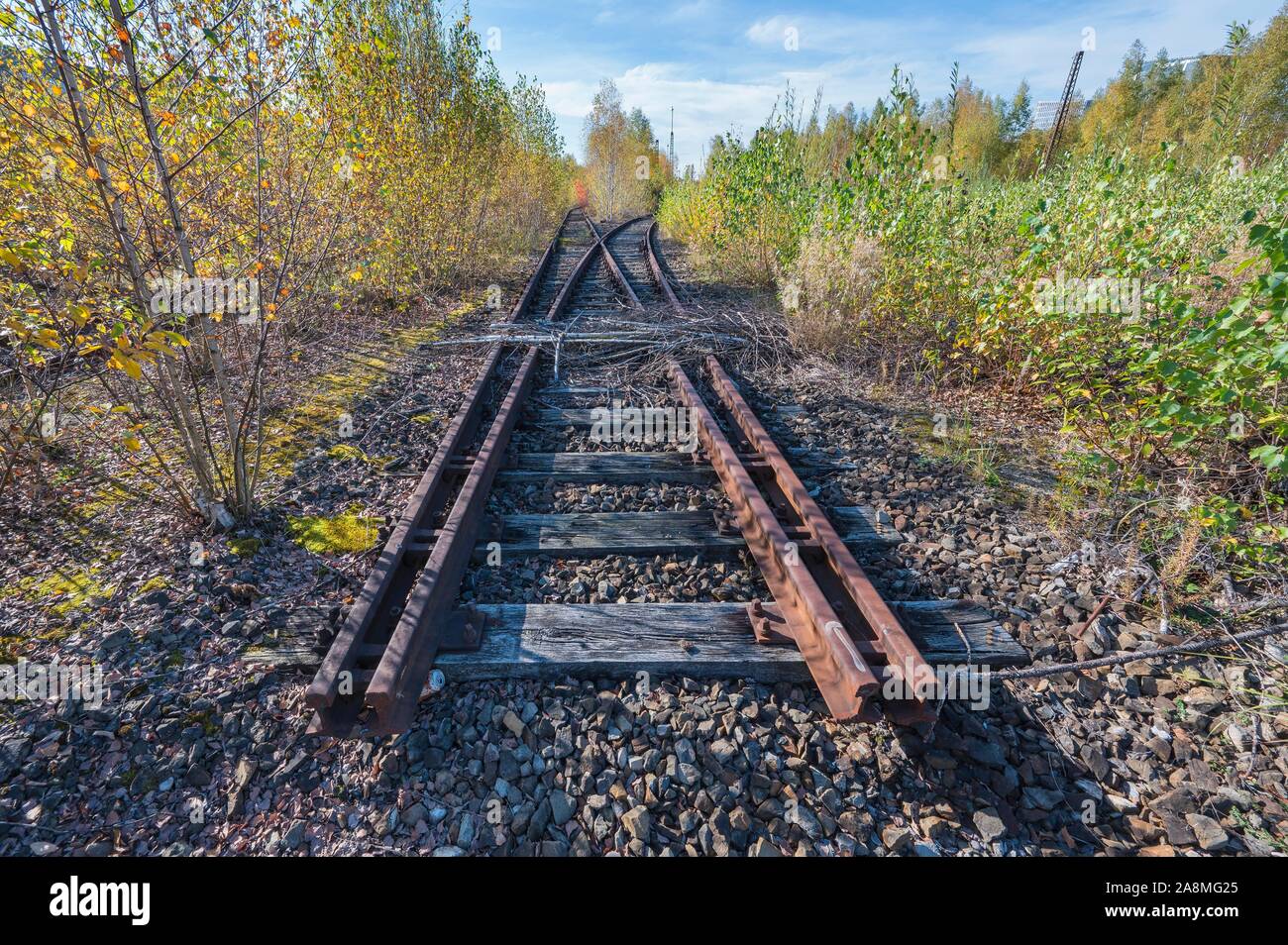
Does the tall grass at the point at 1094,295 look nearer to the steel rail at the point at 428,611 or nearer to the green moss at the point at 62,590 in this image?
the steel rail at the point at 428,611

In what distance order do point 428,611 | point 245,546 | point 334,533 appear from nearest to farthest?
point 428,611 → point 245,546 → point 334,533

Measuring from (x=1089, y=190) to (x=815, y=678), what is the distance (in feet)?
13.5

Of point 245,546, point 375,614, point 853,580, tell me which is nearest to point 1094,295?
point 853,580

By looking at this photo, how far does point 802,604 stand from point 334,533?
7.66ft

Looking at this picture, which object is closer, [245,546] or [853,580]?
[853,580]

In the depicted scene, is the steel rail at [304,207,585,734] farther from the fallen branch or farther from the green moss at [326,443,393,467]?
the fallen branch

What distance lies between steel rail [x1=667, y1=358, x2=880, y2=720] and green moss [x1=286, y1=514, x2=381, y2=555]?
6.27 feet

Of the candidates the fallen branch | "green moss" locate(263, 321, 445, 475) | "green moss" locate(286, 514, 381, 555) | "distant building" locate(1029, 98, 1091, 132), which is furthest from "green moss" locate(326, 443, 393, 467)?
→ "distant building" locate(1029, 98, 1091, 132)

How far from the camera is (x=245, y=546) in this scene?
111 inches

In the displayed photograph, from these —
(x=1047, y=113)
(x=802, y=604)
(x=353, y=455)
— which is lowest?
(x=802, y=604)

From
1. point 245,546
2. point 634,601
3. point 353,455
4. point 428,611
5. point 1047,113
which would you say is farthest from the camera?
point 1047,113

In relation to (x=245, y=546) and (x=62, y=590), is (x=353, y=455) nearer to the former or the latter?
(x=245, y=546)

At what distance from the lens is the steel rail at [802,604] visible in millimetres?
1890
